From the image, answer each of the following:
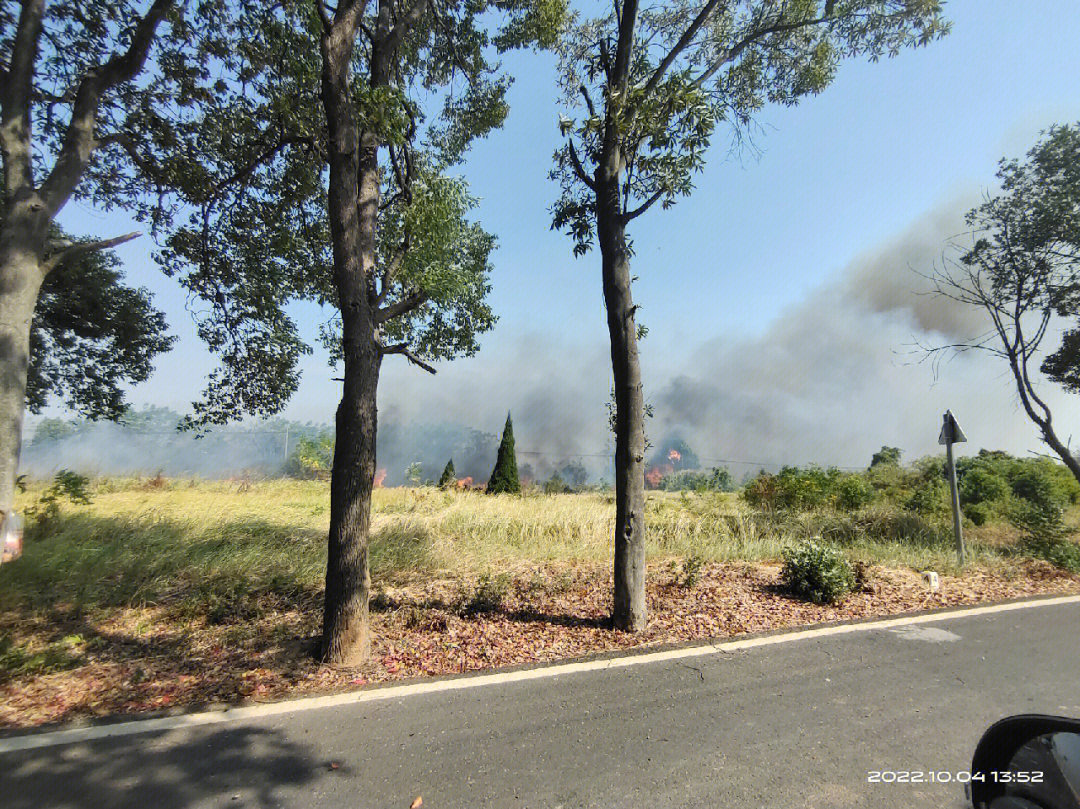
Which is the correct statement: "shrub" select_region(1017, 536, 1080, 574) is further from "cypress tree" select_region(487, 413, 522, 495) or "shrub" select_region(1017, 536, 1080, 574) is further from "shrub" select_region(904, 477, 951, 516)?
"cypress tree" select_region(487, 413, 522, 495)

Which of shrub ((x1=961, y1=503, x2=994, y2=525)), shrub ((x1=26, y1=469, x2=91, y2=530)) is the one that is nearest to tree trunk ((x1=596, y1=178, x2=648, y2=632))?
shrub ((x1=26, y1=469, x2=91, y2=530))

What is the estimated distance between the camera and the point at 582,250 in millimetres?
6445

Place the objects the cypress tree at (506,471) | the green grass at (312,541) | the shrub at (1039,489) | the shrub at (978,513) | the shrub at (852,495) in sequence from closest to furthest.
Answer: the green grass at (312,541) → the shrub at (1039,489) → the shrub at (978,513) → the shrub at (852,495) → the cypress tree at (506,471)

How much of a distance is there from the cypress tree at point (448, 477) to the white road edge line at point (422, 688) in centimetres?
1560

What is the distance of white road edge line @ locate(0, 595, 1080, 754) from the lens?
3150 millimetres

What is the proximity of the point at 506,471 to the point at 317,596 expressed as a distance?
1441cm

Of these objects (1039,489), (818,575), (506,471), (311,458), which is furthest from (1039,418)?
(311,458)

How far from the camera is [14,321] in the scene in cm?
480

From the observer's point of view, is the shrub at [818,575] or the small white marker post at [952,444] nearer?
the shrub at [818,575]

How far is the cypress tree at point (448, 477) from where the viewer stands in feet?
66.1

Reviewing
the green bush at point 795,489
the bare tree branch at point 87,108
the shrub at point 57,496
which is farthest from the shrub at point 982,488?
the shrub at point 57,496

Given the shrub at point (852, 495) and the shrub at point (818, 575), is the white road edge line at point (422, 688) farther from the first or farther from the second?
the shrub at point (852, 495)

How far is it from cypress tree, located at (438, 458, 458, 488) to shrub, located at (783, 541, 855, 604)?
14.6m

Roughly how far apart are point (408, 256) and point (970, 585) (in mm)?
8170
